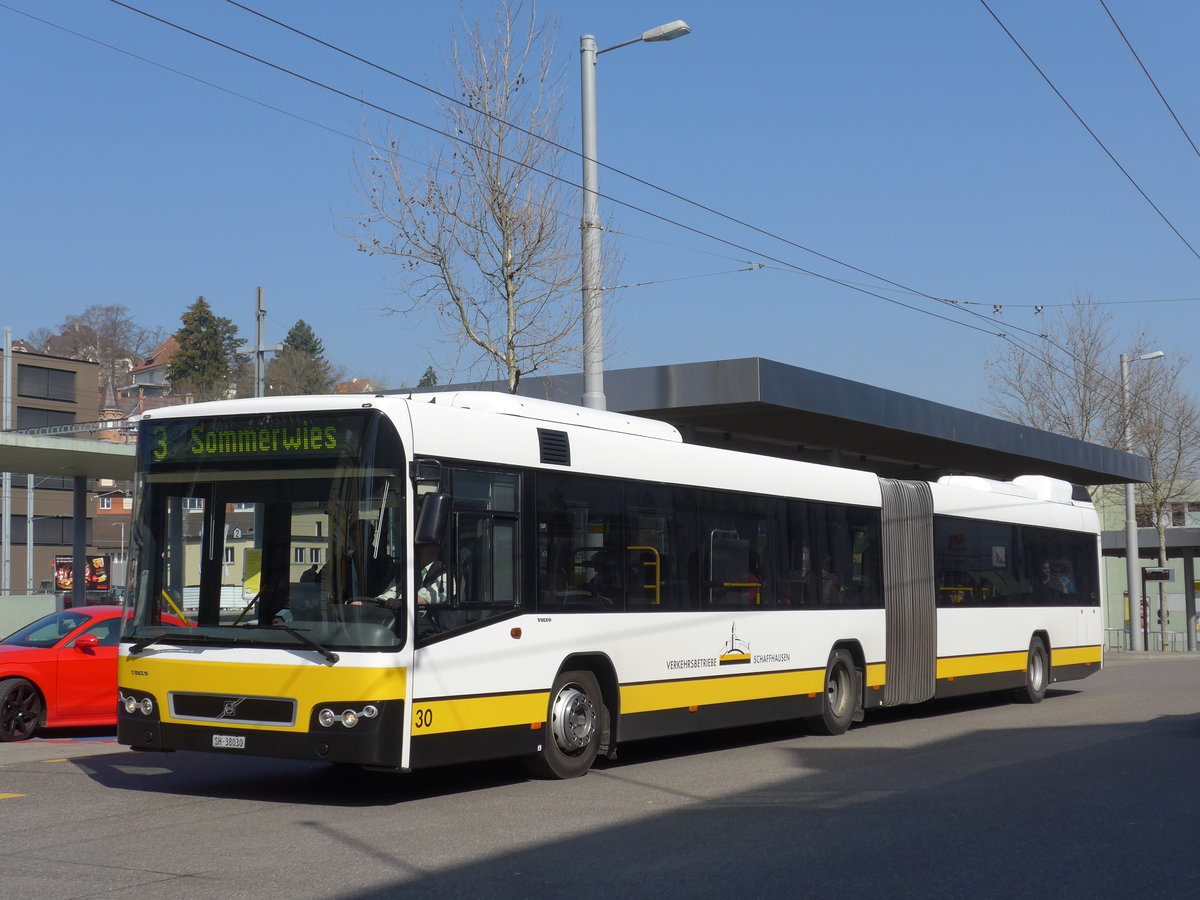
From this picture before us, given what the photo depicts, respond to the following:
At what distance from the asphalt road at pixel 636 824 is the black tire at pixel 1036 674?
6.07m

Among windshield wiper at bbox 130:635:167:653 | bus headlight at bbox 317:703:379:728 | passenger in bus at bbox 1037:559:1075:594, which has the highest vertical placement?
passenger in bus at bbox 1037:559:1075:594

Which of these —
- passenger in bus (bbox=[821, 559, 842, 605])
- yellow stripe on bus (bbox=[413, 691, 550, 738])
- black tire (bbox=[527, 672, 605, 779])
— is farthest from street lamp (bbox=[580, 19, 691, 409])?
yellow stripe on bus (bbox=[413, 691, 550, 738])

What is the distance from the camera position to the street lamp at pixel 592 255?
641 inches

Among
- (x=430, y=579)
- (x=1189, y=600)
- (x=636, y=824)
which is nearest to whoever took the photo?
(x=636, y=824)

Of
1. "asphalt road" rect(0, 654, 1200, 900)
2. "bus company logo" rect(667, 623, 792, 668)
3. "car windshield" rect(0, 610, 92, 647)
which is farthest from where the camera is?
"car windshield" rect(0, 610, 92, 647)

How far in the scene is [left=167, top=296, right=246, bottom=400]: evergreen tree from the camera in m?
101

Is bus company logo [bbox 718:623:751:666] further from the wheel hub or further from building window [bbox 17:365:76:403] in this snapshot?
building window [bbox 17:365:76:403]

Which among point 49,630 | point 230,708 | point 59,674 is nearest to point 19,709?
point 59,674

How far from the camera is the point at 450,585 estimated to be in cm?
1034

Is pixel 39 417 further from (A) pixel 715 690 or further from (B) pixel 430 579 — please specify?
(B) pixel 430 579

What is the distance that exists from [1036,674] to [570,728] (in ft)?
38.9

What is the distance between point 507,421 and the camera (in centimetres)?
1124

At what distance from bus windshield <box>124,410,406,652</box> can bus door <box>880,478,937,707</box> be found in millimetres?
8904

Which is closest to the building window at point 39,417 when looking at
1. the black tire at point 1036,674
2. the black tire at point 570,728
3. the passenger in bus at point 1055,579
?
the passenger in bus at point 1055,579
